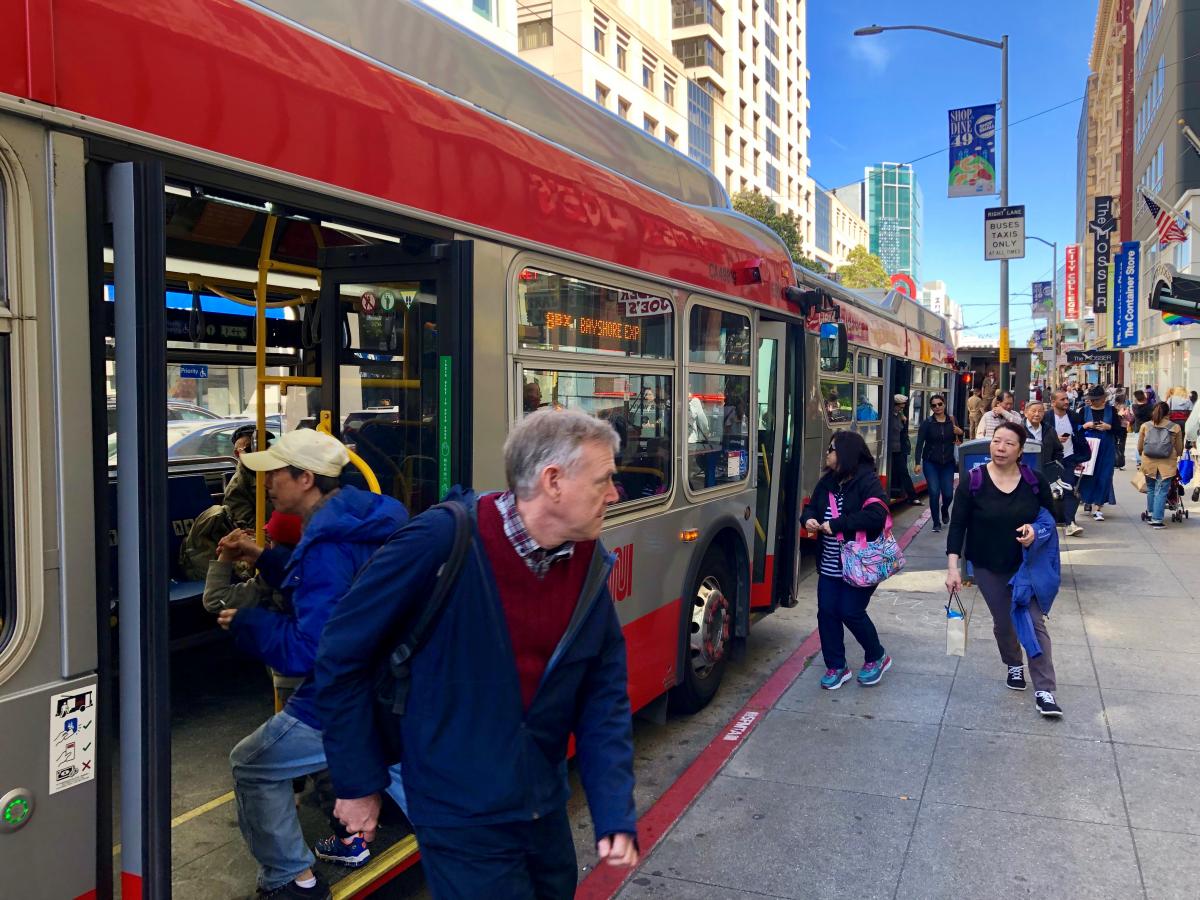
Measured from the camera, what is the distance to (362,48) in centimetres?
334

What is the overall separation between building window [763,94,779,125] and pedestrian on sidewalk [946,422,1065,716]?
69.6 m

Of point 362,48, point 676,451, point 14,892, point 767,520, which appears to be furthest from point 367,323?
point 767,520

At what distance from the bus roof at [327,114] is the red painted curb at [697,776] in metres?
2.40

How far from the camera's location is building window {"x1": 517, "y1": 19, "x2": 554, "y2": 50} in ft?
140

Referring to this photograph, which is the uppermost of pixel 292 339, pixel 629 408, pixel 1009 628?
pixel 292 339

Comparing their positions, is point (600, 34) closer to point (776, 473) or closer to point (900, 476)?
point (900, 476)

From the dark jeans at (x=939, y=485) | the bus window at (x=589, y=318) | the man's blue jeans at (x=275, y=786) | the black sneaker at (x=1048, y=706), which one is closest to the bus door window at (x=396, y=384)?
the bus window at (x=589, y=318)

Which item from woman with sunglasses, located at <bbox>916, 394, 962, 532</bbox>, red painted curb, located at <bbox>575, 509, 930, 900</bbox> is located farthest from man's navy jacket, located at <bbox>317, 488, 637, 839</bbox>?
woman with sunglasses, located at <bbox>916, 394, 962, 532</bbox>

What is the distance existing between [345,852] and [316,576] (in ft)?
4.19

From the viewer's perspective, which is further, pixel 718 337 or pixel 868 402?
pixel 868 402

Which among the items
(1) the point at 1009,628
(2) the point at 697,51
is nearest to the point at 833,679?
(1) the point at 1009,628

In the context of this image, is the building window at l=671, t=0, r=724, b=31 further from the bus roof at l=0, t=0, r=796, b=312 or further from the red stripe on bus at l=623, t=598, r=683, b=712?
the red stripe on bus at l=623, t=598, r=683, b=712

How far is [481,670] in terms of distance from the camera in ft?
6.76

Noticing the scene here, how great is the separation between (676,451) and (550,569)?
2912 mm
